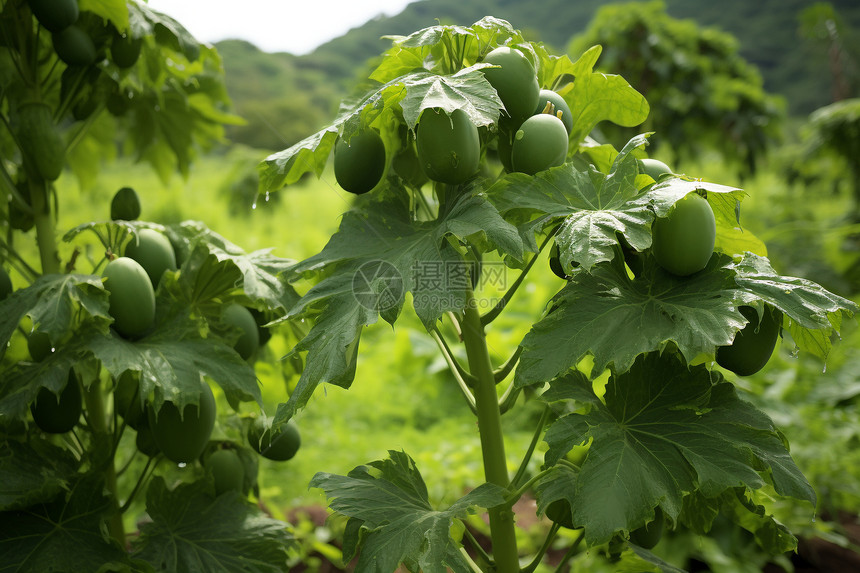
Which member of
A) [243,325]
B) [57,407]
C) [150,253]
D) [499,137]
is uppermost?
[499,137]

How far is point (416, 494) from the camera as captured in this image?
2.87 ft

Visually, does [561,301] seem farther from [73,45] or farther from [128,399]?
[73,45]

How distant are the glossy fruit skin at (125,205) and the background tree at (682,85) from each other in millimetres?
2819

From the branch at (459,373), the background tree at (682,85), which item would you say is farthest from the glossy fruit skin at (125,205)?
the background tree at (682,85)

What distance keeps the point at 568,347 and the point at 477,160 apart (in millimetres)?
254

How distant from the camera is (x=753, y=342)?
0.77m

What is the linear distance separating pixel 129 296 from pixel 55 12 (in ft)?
1.67

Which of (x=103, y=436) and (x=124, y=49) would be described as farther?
(x=124, y=49)

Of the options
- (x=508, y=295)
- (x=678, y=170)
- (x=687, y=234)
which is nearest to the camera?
(x=687, y=234)

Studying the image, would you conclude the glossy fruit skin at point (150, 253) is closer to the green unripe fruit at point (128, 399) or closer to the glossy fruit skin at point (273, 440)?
the green unripe fruit at point (128, 399)

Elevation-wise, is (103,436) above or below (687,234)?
below

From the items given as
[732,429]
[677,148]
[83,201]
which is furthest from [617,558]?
[83,201]

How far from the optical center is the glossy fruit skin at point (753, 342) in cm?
76

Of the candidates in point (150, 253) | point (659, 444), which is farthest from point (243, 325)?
point (659, 444)
